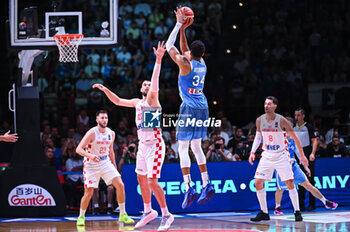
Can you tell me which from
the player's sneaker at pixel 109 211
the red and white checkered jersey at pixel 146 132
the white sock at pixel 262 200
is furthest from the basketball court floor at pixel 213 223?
the red and white checkered jersey at pixel 146 132

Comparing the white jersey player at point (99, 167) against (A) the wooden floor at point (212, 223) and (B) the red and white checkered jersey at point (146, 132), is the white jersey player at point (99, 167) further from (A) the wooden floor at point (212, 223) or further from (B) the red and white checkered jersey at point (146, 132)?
(B) the red and white checkered jersey at point (146, 132)

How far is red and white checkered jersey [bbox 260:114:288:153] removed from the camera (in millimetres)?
11898

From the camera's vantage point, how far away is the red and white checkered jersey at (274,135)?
1190 centimetres

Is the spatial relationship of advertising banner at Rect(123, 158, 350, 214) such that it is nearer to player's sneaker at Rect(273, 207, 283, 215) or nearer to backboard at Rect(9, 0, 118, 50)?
player's sneaker at Rect(273, 207, 283, 215)

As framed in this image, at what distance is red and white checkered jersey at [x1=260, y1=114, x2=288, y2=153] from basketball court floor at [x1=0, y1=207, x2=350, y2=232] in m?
1.37

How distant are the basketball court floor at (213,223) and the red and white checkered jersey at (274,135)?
4.49ft

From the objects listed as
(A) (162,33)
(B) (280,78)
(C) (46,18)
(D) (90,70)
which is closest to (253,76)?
(B) (280,78)

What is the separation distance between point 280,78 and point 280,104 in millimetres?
1107

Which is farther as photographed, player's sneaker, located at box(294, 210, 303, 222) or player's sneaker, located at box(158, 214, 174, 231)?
player's sneaker, located at box(294, 210, 303, 222)

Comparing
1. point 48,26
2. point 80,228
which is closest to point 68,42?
point 48,26

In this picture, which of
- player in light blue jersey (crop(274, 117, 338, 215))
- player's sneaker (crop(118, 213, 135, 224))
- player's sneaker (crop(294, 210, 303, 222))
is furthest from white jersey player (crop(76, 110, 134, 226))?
player in light blue jersey (crop(274, 117, 338, 215))

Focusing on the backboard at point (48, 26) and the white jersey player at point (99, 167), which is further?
the backboard at point (48, 26)

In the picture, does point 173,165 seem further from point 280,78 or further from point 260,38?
point 260,38

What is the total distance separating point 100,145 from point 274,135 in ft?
10.6
